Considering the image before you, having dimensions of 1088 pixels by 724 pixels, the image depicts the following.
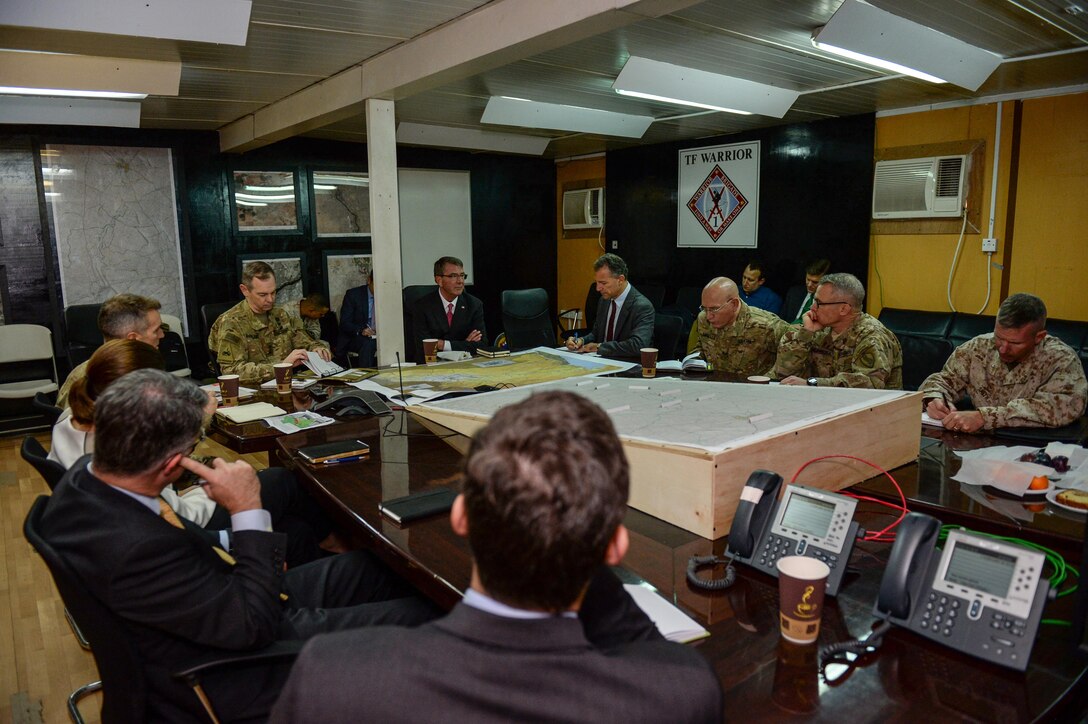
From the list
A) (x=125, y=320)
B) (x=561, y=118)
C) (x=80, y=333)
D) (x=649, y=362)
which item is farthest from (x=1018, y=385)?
(x=80, y=333)

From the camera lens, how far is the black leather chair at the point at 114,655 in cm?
134

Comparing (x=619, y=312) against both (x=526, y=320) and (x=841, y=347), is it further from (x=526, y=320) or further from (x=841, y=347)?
(x=841, y=347)

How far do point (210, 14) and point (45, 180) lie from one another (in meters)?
4.08

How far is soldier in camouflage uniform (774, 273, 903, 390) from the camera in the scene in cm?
345

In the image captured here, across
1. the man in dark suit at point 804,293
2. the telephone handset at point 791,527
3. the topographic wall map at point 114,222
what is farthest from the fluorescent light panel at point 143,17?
the man in dark suit at point 804,293

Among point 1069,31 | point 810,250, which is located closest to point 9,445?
point 810,250

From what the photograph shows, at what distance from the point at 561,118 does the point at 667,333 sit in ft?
7.42

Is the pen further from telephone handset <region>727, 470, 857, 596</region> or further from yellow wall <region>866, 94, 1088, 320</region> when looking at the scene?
yellow wall <region>866, 94, 1088, 320</region>

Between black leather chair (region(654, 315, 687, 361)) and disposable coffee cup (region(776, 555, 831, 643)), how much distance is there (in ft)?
12.1

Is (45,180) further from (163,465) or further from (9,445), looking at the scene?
(163,465)

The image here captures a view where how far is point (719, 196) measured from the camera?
744cm

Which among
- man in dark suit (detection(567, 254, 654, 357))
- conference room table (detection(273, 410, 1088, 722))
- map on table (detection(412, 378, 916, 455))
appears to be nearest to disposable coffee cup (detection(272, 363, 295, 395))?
map on table (detection(412, 378, 916, 455))

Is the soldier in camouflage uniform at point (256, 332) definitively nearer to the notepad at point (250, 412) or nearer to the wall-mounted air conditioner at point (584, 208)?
the notepad at point (250, 412)

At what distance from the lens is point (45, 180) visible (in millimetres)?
6090
